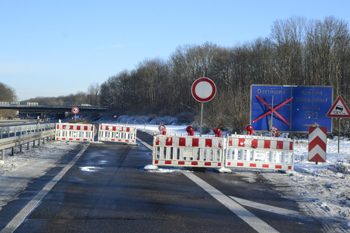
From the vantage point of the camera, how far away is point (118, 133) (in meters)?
23.3

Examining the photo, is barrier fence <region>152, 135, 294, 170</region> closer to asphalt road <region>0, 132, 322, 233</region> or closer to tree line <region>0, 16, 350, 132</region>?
asphalt road <region>0, 132, 322, 233</region>

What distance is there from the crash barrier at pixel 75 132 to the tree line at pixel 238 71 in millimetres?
12633

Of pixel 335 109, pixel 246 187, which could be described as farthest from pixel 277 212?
pixel 335 109

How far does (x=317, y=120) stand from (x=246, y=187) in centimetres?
1282

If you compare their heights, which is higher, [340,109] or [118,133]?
[340,109]

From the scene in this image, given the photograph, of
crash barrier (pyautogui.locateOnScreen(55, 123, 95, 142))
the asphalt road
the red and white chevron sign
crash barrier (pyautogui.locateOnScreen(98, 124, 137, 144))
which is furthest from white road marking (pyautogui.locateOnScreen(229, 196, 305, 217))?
crash barrier (pyautogui.locateOnScreen(55, 123, 95, 142))

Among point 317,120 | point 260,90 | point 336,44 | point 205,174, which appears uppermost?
point 336,44

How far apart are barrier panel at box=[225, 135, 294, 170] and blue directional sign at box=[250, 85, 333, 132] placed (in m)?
7.90

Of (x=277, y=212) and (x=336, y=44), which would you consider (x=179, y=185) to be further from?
(x=336, y=44)

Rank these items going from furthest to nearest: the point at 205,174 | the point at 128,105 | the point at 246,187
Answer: the point at 128,105, the point at 205,174, the point at 246,187

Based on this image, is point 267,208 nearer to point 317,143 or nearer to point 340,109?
point 317,143

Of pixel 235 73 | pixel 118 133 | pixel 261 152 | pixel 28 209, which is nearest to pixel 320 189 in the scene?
pixel 261 152

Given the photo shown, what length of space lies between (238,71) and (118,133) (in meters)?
50.4

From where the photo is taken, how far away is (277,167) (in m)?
11.2
